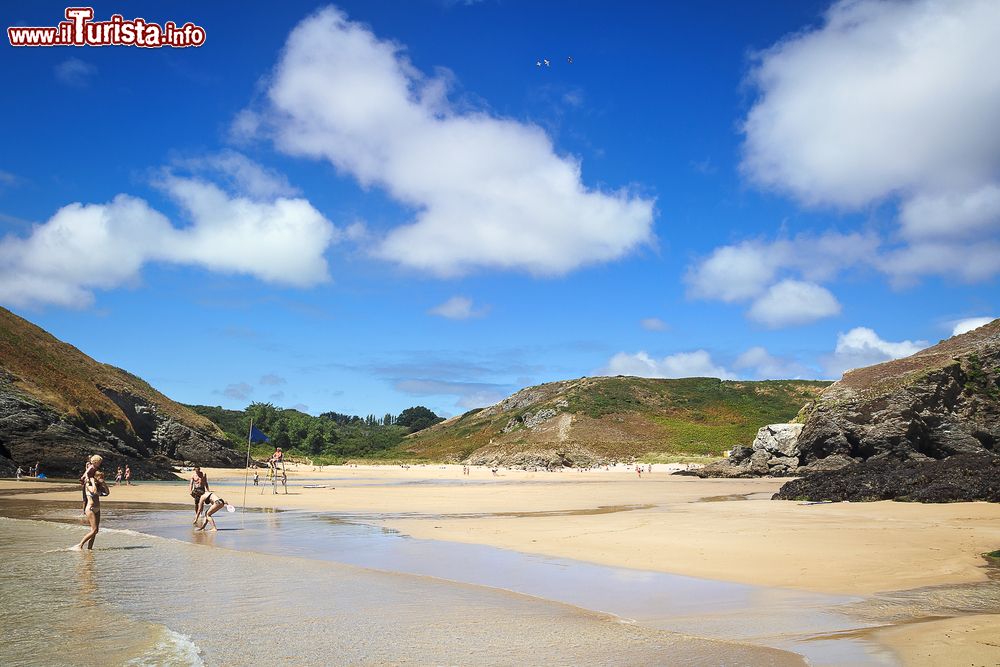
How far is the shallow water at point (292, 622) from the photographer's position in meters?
6.60

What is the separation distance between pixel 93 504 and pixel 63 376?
54.9 metres

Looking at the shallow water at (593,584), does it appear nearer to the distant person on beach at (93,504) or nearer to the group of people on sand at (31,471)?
the distant person on beach at (93,504)

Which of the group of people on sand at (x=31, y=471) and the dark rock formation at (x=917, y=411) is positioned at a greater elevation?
the dark rock formation at (x=917, y=411)

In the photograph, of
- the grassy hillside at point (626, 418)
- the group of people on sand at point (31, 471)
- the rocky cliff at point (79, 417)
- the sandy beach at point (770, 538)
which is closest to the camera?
the sandy beach at point (770, 538)

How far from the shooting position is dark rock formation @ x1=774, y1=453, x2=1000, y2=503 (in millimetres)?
21797

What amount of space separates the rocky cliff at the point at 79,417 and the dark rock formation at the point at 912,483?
4557 centimetres

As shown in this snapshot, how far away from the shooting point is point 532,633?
25.0ft

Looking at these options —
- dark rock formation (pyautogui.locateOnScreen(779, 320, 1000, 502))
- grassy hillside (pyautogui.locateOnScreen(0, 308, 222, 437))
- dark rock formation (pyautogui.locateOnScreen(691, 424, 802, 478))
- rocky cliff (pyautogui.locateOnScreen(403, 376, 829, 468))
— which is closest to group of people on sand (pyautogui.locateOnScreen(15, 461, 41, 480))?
grassy hillside (pyautogui.locateOnScreen(0, 308, 222, 437))

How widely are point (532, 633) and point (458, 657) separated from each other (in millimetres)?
1326

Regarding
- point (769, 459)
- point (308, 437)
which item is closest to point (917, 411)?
point (769, 459)

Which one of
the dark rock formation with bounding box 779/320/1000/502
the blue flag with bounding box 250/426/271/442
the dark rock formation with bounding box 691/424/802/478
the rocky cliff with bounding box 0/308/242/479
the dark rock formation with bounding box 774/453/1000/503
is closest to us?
the dark rock formation with bounding box 774/453/1000/503

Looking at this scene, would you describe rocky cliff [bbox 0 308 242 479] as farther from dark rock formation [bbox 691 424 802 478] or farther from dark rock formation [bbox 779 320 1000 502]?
dark rock formation [bbox 779 320 1000 502]

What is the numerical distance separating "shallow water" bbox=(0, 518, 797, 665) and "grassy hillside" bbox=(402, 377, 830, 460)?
254ft

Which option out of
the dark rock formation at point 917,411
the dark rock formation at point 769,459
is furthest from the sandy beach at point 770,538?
the dark rock formation at point 769,459
